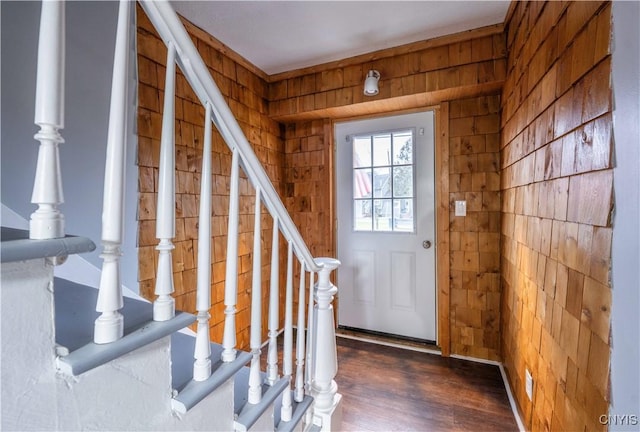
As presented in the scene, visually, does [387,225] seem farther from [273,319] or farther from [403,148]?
[273,319]

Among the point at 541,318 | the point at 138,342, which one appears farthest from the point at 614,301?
the point at 138,342

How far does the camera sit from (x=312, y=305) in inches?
53.7

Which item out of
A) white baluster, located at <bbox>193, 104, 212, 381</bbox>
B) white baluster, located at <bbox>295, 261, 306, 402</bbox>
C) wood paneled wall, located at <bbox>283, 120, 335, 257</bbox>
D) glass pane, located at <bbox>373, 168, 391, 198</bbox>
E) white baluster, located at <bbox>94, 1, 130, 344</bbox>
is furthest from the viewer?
wood paneled wall, located at <bbox>283, 120, 335, 257</bbox>

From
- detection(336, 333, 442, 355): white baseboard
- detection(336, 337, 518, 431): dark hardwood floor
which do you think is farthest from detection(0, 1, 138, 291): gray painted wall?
detection(336, 333, 442, 355): white baseboard

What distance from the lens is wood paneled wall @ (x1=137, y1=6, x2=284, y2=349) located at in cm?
161

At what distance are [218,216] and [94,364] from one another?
169cm

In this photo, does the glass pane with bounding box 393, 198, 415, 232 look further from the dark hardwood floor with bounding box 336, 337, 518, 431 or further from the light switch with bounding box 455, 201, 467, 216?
the dark hardwood floor with bounding box 336, 337, 518, 431

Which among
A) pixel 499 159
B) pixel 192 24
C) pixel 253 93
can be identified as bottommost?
pixel 499 159

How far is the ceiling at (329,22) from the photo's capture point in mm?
1747

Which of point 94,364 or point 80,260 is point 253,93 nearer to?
point 80,260

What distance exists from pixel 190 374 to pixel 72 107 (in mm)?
1075

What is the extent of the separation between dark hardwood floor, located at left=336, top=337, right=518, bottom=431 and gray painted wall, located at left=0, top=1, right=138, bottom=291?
165 cm

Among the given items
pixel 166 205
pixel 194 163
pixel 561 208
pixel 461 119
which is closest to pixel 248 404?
pixel 166 205

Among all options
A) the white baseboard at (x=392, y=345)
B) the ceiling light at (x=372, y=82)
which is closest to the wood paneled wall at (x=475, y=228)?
the white baseboard at (x=392, y=345)
